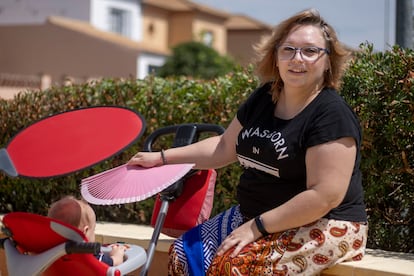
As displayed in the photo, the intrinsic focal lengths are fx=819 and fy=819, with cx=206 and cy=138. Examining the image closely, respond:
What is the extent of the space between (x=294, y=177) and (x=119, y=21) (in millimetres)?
37039

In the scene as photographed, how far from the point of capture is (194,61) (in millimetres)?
35188

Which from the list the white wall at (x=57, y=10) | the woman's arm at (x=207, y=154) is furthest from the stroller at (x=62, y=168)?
the white wall at (x=57, y=10)

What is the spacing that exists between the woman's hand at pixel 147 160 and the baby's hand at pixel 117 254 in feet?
1.83

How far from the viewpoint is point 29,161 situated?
3.51 meters

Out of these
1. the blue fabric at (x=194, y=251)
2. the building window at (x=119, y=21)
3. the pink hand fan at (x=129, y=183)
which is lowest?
the blue fabric at (x=194, y=251)

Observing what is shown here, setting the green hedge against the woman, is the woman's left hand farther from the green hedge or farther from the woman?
the green hedge

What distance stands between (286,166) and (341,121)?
33 cm

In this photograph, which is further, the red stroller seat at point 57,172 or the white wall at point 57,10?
the white wall at point 57,10

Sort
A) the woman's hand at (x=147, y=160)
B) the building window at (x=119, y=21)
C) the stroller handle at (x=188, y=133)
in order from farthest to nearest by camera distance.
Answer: the building window at (x=119, y=21), the stroller handle at (x=188, y=133), the woman's hand at (x=147, y=160)

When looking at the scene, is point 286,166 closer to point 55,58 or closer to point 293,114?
point 293,114

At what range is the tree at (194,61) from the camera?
34844 mm

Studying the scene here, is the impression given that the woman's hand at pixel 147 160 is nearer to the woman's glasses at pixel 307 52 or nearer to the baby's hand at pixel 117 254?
the baby's hand at pixel 117 254

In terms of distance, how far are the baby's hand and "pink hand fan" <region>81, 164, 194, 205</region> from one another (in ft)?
0.71

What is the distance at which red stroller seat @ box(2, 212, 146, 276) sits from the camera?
135 inches
